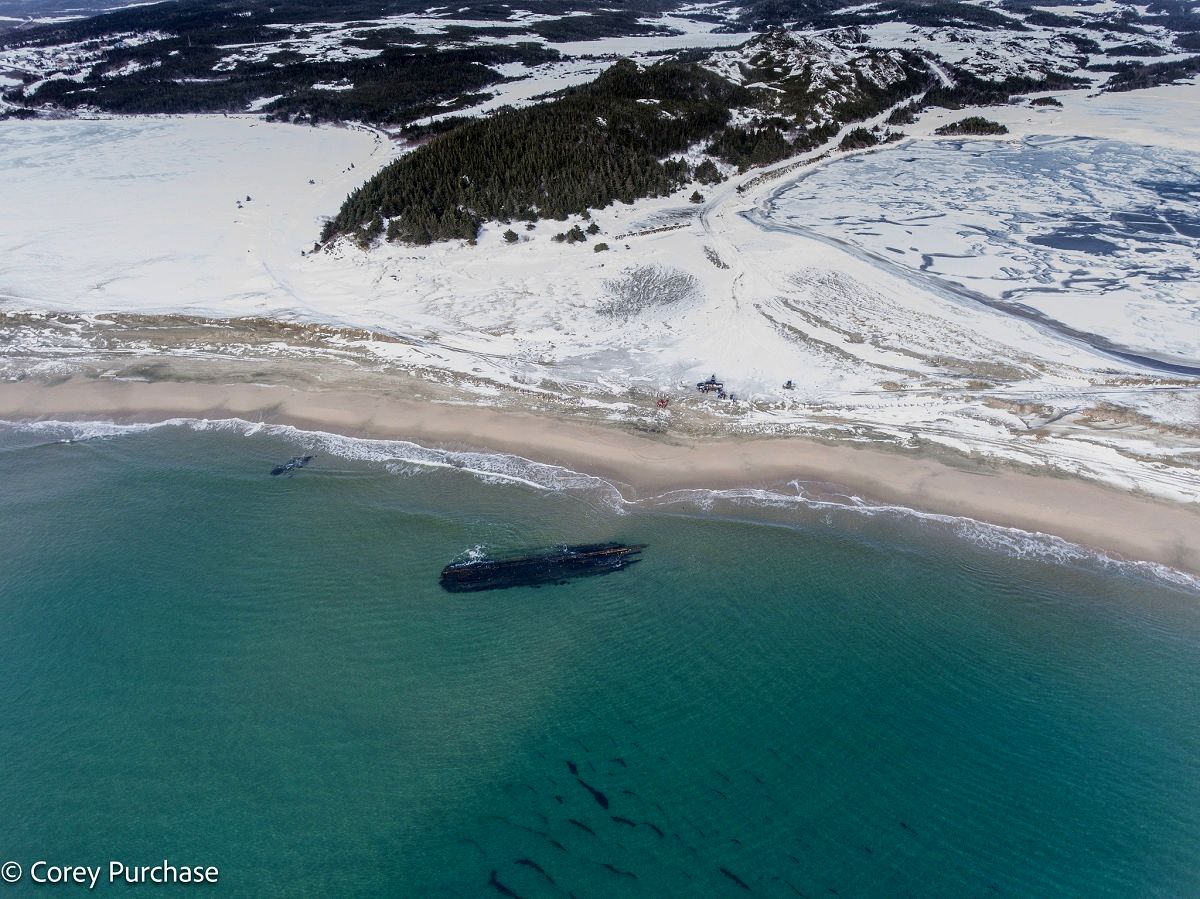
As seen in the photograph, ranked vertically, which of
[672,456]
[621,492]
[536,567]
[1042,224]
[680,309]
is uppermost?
[1042,224]

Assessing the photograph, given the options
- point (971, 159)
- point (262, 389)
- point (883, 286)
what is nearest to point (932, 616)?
point (883, 286)

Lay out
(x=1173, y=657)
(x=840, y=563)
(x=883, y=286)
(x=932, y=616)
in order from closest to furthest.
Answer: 1. (x=1173, y=657)
2. (x=932, y=616)
3. (x=840, y=563)
4. (x=883, y=286)

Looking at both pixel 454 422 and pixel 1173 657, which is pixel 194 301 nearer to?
pixel 454 422

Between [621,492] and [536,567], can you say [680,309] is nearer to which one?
[621,492]

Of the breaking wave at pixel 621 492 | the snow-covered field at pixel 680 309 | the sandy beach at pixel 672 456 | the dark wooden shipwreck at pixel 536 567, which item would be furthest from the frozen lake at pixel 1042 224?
the dark wooden shipwreck at pixel 536 567

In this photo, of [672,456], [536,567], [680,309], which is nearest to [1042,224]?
[680,309]

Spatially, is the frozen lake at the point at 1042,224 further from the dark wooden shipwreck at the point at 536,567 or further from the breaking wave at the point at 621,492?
the dark wooden shipwreck at the point at 536,567
